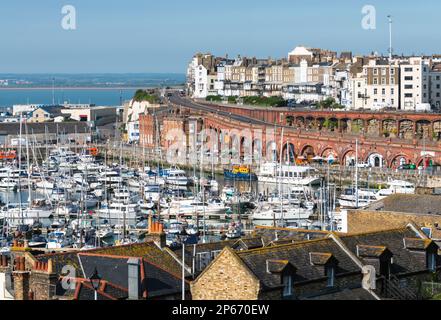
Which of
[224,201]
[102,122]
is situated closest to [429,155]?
[224,201]

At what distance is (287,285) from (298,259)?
32.5 inches

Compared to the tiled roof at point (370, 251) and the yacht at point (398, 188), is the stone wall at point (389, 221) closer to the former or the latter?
the tiled roof at point (370, 251)

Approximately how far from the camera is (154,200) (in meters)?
57.2

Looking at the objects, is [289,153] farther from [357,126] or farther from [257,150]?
[357,126]

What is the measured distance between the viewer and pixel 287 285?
16.8m

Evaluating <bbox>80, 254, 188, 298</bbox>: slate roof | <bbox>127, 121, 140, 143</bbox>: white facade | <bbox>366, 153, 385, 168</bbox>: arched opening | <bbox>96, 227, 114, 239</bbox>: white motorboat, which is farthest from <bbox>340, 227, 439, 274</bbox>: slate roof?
<bbox>127, 121, 140, 143</bbox>: white facade

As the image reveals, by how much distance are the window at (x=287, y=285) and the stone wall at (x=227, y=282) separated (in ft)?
2.26

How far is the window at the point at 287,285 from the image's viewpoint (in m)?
16.7

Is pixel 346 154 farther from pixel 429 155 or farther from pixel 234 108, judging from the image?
pixel 234 108

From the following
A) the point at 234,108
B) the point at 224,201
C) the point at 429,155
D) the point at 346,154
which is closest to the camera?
the point at 224,201

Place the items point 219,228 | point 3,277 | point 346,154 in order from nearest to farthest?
point 3,277
point 219,228
point 346,154

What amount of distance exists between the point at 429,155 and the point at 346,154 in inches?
317

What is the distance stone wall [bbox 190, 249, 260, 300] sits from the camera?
16.2 meters

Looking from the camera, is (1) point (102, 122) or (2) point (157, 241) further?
(1) point (102, 122)
